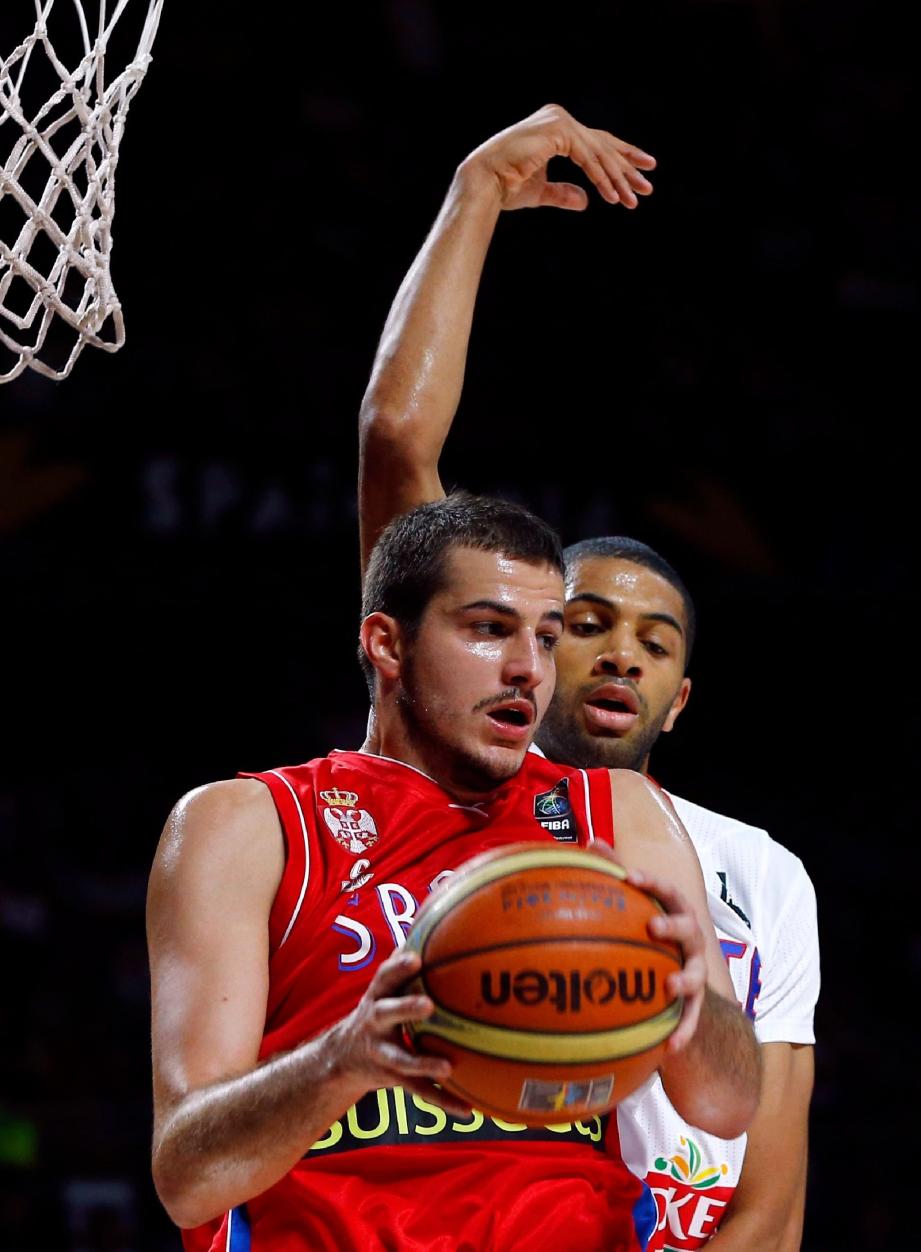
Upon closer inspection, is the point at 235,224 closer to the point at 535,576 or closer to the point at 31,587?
the point at 31,587

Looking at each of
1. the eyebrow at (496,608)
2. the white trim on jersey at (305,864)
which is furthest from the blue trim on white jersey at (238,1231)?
the eyebrow at (496,608)

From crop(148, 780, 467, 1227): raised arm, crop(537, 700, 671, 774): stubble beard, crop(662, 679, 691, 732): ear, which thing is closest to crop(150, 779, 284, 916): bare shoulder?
crop(148, 780, 467, 1227): raised arm

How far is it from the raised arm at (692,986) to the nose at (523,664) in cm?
26

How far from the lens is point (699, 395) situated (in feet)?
30.2

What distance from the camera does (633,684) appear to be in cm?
336

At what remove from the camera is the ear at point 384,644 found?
2.64 meters

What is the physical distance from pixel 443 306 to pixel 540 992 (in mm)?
1976

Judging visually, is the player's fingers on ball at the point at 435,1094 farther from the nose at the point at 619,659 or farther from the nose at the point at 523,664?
the nose at the point at 619,659

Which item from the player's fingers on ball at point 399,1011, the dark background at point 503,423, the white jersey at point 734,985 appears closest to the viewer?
the player's fingers on ball at point 399,1011

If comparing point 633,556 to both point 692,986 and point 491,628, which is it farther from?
point 692,986

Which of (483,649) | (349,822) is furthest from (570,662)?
(349,822)

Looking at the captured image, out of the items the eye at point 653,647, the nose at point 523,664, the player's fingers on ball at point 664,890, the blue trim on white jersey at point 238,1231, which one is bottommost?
the blue trim on white jersey at point 238,1231

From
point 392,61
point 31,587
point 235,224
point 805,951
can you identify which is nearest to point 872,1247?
point 805,951

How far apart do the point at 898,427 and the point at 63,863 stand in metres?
5.39
